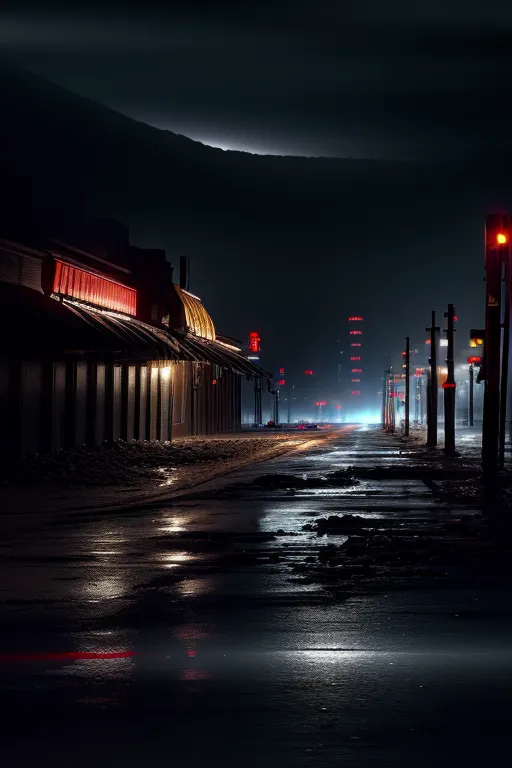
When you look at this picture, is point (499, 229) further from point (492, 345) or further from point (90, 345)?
point (90, 345)

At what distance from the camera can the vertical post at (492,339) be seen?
3712 cm

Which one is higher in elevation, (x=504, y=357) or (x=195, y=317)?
(x=195, y=317)

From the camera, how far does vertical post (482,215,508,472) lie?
37.1m

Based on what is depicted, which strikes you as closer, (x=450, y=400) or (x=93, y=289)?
(x=93, y=289)

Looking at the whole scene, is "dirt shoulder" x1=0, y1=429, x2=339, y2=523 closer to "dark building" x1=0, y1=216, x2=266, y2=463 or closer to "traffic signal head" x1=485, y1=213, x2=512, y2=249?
"dark building" x1=0, y1=216, x2=266, y2=463

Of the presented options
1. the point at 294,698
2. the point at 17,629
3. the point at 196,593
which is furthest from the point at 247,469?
the point at 294,698

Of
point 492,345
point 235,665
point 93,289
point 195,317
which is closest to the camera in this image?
point 235,665

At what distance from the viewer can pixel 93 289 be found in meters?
48.7

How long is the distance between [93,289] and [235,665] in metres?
40.6

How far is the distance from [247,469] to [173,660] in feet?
90.5

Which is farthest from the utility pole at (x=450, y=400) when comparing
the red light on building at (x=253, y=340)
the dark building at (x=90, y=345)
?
the red light on building at (x=253, y=340)

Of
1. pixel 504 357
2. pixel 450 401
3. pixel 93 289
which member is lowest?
pixel 450 401

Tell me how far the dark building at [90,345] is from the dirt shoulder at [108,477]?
4.91 ft

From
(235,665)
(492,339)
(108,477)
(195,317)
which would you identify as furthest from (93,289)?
(235,665)
